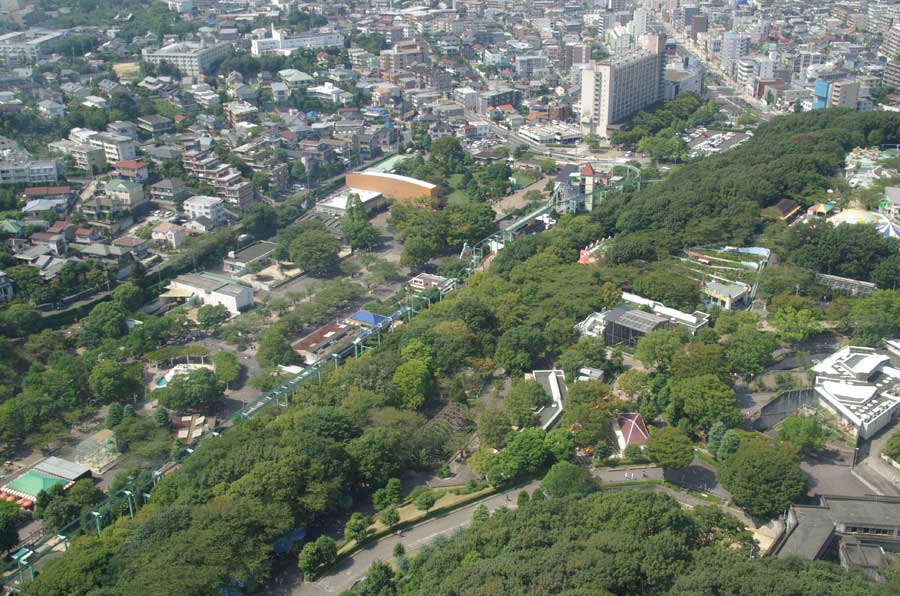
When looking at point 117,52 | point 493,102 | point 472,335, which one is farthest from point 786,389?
point 117,52

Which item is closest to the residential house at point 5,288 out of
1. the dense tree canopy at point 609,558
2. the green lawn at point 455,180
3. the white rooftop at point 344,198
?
the white rooftop at point 344,198

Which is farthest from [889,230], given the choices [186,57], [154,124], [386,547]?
[186,57]

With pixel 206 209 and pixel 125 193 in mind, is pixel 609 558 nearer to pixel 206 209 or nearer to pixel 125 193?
pixel 206 209

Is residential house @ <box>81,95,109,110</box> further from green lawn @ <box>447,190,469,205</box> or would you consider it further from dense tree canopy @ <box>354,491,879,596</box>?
dense tree canopy @ <box>354,491,879,596</box>

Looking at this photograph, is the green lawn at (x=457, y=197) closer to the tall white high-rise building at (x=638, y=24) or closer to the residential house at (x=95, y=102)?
the residential house at (x=95, y=102)

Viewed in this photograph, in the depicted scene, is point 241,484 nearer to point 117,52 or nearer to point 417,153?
point 417,153
